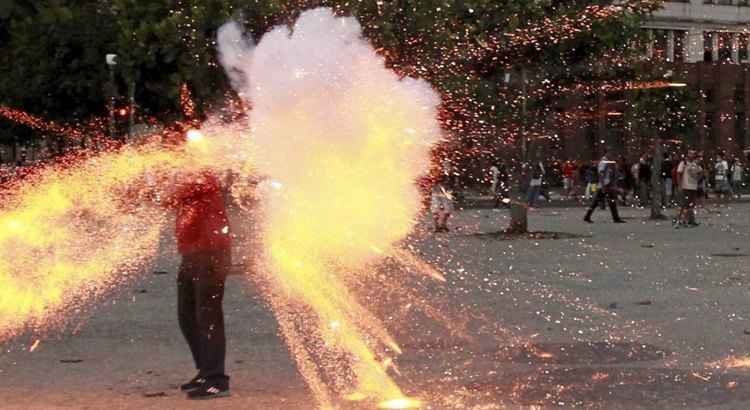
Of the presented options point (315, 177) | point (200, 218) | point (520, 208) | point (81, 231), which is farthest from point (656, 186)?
point (200, 218)

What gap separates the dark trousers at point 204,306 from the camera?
322 inches

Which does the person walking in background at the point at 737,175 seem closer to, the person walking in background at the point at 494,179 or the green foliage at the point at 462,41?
the person walking in background at the point at 494,179

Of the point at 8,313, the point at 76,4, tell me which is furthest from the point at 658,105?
the point at 76,4

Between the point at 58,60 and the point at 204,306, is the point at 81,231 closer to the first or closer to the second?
the point at 204,306

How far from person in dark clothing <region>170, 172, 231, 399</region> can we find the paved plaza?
264 millimetres

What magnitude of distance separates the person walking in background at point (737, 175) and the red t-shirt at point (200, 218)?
41858mm

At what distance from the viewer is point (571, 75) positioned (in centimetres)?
2198

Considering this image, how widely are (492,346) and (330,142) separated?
3105 mm

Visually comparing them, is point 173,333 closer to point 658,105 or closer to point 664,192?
point 658,105

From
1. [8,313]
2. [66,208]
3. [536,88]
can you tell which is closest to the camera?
[8,313]

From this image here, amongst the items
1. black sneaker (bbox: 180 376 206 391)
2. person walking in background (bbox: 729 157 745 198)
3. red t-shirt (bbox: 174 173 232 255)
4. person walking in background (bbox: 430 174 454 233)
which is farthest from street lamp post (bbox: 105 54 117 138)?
black sneaker (bbox: 180 376 206 391)

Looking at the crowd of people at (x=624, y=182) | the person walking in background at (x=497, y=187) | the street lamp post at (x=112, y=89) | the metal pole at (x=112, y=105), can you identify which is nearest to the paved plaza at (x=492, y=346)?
the crowd of people at (x=624, y=182)

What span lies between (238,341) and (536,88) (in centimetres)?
1238

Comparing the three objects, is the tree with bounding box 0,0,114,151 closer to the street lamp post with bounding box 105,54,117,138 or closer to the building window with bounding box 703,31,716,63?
the street lamp post with bounding box 105,54,117,138
